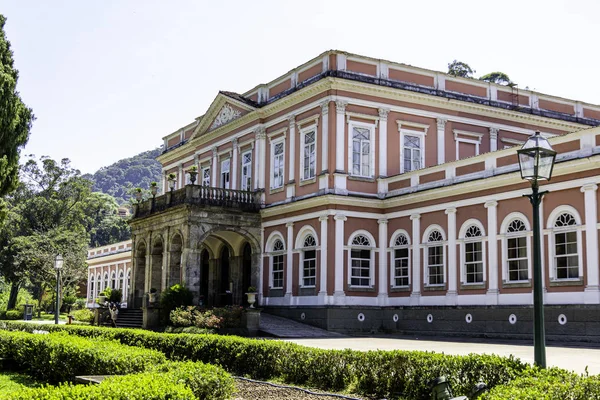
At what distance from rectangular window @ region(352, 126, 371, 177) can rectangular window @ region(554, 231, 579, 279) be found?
879 centimetres

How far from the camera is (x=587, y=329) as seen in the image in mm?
20047

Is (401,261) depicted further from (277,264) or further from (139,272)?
(139,272)

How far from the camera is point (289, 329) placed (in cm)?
2547

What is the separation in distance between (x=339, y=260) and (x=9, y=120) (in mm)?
12609

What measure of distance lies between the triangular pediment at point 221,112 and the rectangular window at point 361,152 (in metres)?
5.97

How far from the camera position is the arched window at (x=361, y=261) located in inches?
1088

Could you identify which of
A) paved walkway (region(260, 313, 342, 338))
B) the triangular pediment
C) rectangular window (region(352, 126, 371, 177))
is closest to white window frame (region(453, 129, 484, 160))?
rectangular window (region(352, 126, 371, 177))

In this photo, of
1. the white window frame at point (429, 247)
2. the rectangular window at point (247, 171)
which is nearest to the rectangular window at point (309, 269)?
the white window frame at point (429, 247)

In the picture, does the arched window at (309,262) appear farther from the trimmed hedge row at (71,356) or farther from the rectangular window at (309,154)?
the trimmed hedge row at (71,356)

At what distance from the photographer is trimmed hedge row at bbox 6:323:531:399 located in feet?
32.2

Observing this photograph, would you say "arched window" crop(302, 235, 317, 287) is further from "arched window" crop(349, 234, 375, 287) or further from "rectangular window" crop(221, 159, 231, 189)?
"rectangular window" crop(221, 159, 231, 189)

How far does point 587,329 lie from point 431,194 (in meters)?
7.70

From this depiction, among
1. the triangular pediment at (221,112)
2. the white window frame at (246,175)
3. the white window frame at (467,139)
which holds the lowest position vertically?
the white window frame at (246,175)

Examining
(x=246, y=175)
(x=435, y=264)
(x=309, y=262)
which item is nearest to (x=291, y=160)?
(x=246, y=175)
